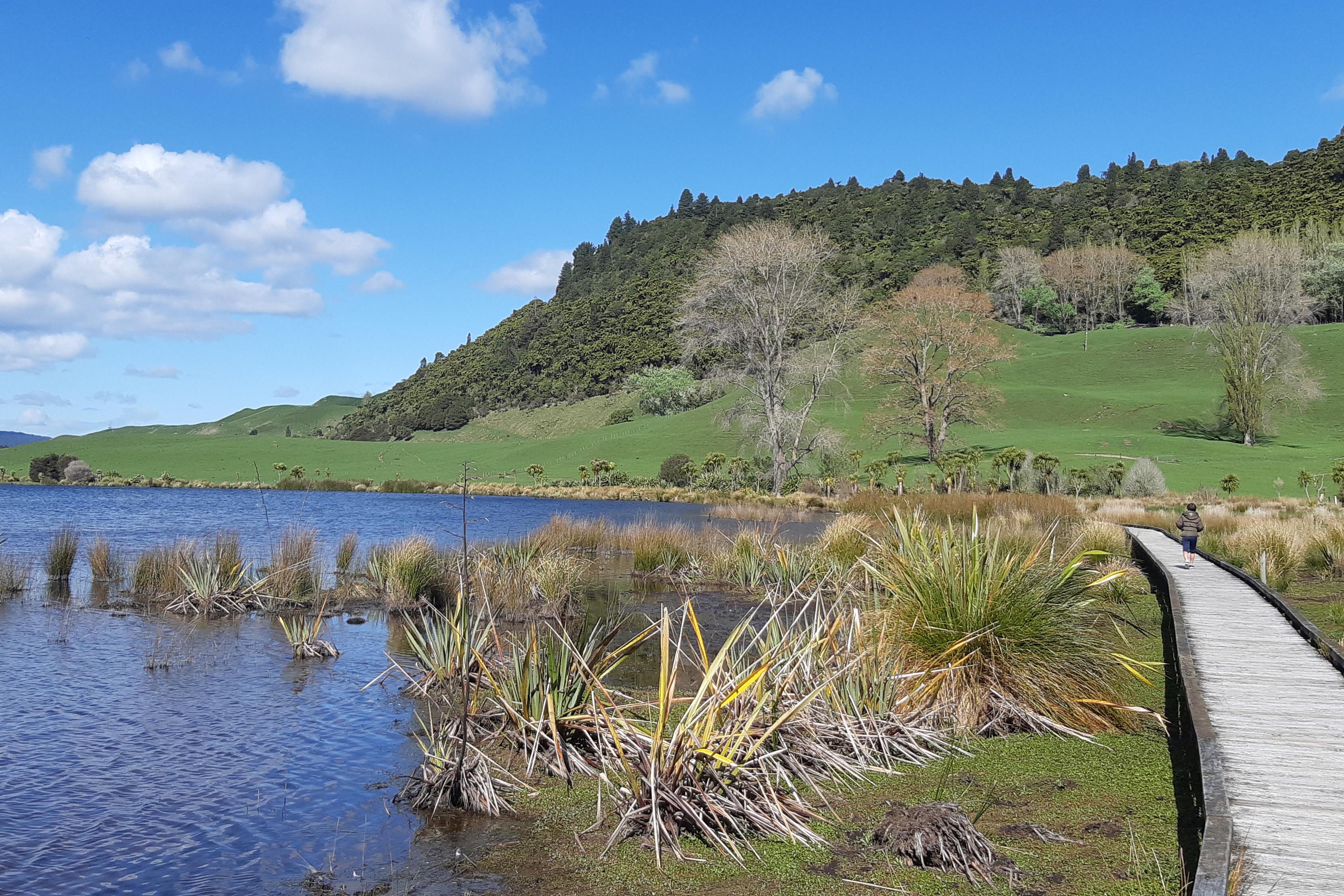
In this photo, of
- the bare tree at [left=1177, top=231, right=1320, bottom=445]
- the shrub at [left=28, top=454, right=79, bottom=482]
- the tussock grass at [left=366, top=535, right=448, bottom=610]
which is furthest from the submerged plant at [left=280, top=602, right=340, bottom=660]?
the shrub at [left=28, top=454, right=79, bottom=482]

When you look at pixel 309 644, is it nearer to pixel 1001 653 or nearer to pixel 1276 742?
pixel 1001 653

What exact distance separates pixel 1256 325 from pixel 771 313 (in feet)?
119

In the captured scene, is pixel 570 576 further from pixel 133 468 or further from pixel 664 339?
pixel 664 339

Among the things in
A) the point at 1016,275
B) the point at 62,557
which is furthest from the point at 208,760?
the point at 1016,275

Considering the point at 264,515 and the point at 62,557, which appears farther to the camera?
the point at 264,515

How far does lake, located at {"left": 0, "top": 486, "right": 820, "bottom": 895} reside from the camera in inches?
211

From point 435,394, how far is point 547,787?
11859cm

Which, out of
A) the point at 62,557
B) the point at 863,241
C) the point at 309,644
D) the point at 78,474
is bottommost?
the point at 309,644

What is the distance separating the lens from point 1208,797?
477 centimetres

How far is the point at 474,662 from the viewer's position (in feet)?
27.2

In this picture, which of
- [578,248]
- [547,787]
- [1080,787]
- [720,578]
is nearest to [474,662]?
[547,787]

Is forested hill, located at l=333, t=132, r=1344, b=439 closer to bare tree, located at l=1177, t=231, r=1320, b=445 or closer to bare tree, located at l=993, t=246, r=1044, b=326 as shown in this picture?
bare tree, located at l=993, t=246, r=1044, b=326

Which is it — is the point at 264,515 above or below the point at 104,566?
below

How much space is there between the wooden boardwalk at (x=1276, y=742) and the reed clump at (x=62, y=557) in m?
18.3
